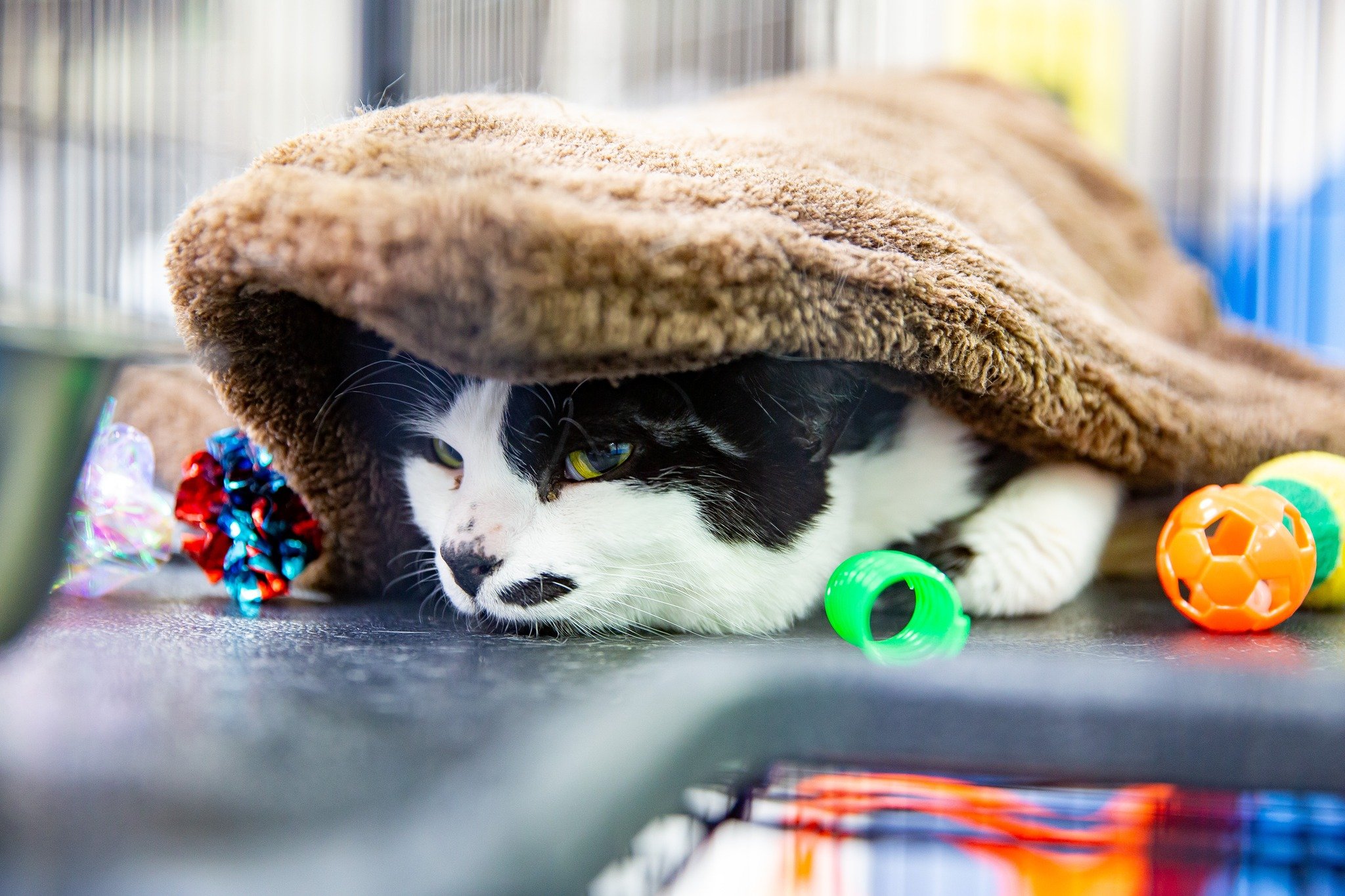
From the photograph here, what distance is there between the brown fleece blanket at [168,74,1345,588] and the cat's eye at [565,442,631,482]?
0.35ft

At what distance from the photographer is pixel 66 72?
1007 millimetres

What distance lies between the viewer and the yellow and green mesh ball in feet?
2.25

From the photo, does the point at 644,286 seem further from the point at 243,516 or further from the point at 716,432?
the point at 243,516

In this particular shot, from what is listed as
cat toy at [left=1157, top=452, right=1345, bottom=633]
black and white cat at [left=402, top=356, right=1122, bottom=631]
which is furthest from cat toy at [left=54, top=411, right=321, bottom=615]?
cat toy at [left=1157, top=452, right=1345, bottom=633]

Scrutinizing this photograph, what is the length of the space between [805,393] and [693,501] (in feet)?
0.35

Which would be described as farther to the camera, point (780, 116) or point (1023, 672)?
point (780, 116)

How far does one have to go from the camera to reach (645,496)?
2.04 feet

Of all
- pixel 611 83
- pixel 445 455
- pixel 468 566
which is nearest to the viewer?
pixel 468 566

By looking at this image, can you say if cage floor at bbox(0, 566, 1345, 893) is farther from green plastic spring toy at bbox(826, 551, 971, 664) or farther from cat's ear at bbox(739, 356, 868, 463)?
cat's ear at bbox(739, 356, 868, 463)

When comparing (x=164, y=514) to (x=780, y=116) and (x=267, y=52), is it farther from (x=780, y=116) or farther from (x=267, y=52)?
(x=267, y=52)

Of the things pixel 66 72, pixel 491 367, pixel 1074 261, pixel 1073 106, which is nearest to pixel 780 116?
pixel 1074 261

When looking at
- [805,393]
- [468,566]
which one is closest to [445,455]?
[468,566]

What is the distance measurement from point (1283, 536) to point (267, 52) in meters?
1.39

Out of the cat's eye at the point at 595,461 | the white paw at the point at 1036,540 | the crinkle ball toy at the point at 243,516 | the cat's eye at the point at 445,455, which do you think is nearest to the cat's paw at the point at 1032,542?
the white paw at the point at 1036,540
